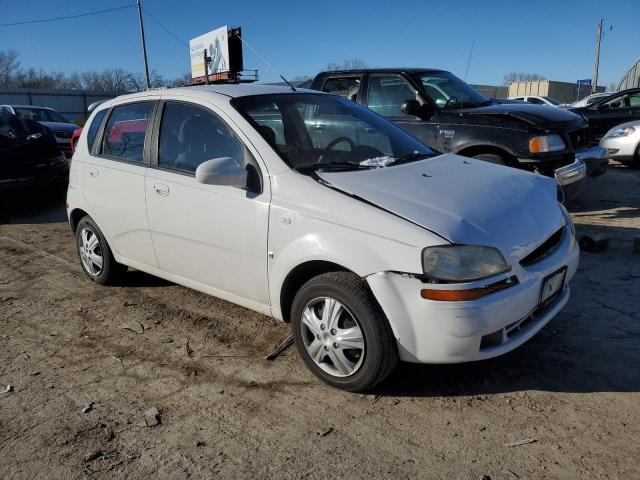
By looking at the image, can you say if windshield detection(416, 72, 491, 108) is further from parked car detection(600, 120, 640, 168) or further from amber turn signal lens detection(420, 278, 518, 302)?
amber turn signal lens detection(420, 278, 518, 302)

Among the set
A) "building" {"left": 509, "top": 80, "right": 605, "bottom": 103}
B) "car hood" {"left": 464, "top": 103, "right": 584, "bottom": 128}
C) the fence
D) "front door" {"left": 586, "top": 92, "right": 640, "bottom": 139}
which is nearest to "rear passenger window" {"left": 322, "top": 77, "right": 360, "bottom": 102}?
"car hood" {"left": 464, "top": 103, "right": 584, "bottom": 128}

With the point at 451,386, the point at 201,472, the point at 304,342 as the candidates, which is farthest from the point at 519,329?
the point at 201,472

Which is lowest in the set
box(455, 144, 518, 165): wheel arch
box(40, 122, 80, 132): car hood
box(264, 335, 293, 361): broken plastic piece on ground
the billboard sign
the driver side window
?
box(264, 335, 293, 361): broken plastic piece on ground

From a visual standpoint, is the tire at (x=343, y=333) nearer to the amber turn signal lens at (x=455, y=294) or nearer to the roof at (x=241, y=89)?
the amber turn signal lens at (x=455, y=294)

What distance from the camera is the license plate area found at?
287cm

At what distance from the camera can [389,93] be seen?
677 centimetres

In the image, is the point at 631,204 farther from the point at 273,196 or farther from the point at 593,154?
the point at 273,196

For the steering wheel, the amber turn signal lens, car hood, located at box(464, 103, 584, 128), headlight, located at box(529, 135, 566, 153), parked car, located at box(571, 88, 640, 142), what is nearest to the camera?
the amber turn signal lens

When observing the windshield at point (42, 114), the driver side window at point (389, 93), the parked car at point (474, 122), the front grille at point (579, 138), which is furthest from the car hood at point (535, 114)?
the windshield at point (42, 114)

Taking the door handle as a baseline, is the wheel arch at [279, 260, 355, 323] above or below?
below

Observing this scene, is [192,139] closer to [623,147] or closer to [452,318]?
[452,318]

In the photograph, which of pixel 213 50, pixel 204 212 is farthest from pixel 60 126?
pixel 213 50

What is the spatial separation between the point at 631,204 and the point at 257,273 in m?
6.23

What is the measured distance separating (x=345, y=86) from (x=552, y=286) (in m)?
4.88
